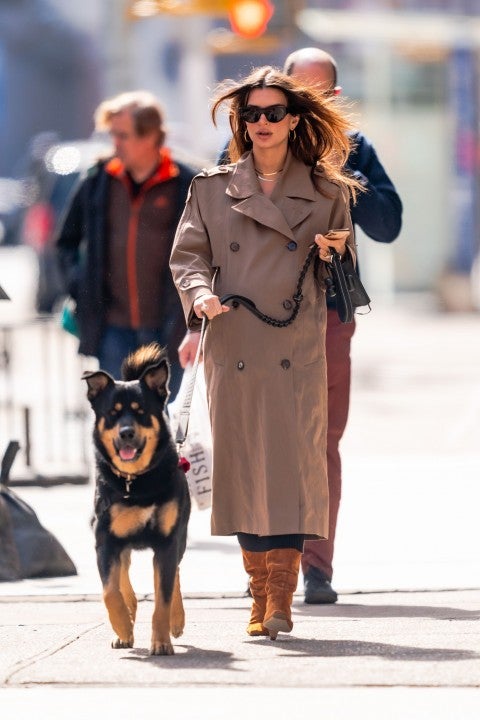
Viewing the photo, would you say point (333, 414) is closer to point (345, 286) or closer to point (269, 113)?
point (345, 286)

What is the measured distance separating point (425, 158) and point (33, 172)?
493 cm

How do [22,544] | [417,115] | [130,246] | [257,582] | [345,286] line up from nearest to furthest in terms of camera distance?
[345,286] < [257,582] < [22,544] < [130,246] < [417,115]

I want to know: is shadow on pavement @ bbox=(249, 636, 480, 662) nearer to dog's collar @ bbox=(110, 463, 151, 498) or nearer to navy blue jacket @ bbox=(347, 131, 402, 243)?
dog's collar @ bbox=(110, 463, 151, 498)

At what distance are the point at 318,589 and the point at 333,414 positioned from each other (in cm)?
65

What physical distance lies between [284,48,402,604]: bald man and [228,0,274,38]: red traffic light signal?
7.96 m

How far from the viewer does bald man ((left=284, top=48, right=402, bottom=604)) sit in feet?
23.2

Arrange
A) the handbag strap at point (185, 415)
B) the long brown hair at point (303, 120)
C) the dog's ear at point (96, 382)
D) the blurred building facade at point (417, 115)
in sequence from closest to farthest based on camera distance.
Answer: the dog's ear at point (96, 382)
the handbag strap at point (185, 415)
the long brown hair at point (303, 120)
the blurred building facade at point (417, 115)

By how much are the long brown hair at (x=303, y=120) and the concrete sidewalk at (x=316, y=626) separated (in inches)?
61.5

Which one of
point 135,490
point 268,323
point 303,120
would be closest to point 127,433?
point 135,490

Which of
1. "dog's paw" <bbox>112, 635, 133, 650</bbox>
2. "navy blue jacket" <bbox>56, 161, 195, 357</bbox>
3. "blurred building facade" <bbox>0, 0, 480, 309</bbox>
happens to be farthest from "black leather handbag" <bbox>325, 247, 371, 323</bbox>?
"blurred building facade" <bbox>0, 0, 480, 309</bbox>

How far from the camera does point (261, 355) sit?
6277mm

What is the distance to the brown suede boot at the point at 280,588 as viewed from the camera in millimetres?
6297

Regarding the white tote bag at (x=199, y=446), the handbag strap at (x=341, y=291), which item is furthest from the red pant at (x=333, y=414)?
the handbag strap at (x=341, y=291)

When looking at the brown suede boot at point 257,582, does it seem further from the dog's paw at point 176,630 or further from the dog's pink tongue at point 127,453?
the dog's pink tongue at point 127,453
